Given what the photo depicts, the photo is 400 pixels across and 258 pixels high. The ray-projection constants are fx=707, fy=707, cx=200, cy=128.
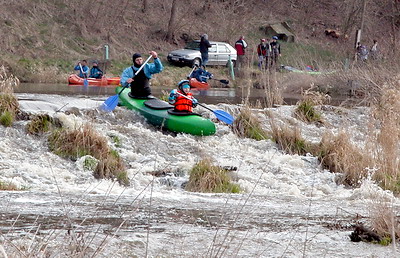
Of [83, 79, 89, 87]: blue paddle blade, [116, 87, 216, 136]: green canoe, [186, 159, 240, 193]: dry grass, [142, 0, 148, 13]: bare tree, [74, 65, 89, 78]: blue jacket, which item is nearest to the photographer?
[186, 159, 240, 193]: dry grass

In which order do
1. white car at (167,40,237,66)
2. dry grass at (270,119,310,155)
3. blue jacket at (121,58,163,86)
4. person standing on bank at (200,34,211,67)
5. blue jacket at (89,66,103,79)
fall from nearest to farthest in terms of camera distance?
dry grass at (270,119,310,155), blue jacket at (121,58,163,86), blue jacket at (89,66,103,79), person standing on bank at (200,34,211,67), white car at (167,40,237,66)

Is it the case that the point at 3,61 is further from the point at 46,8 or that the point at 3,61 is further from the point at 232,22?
the point at 232,22

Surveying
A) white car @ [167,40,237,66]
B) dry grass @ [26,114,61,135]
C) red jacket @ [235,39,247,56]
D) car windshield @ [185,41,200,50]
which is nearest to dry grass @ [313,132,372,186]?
dry grass @ [26,114,61,135]

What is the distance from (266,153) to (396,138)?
2.62m

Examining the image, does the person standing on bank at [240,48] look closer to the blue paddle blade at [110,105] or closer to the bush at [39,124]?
the blue paddle blade at [110,105]

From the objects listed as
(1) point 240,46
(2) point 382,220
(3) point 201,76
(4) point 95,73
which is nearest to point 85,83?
(4) point 95,73

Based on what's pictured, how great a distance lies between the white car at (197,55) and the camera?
3042 centimetres

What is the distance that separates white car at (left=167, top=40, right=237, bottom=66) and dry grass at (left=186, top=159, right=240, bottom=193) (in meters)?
20.1

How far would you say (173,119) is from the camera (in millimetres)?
13594

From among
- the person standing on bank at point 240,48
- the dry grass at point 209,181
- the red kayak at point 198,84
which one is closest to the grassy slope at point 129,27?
the person standing on bank at point 240,48

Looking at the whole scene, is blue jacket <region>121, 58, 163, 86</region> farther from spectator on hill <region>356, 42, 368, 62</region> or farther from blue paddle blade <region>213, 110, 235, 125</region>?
spectator on hill <region>356, 42, 368, 62</region>

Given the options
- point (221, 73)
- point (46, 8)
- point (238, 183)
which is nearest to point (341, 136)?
point (238, 183)

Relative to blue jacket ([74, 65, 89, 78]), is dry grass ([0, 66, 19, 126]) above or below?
above

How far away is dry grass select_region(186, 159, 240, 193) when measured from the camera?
10.0 meters
